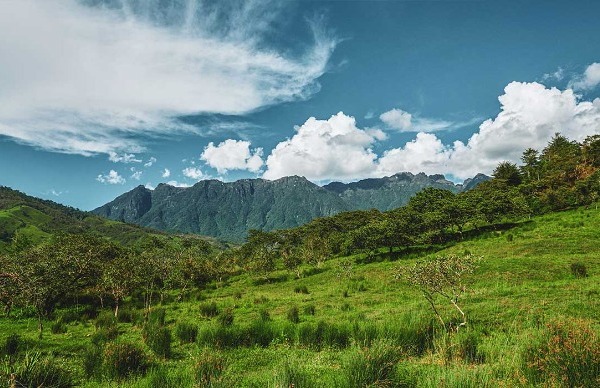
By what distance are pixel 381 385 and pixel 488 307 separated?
16045 mm

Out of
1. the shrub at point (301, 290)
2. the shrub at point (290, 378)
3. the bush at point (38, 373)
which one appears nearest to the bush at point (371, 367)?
the shrub at point (290, 378)

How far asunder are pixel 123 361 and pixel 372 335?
1103 cm

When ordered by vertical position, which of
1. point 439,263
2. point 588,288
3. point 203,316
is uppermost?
point 439,263

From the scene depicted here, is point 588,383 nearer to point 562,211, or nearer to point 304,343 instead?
point 304,343

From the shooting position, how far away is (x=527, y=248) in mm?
41000

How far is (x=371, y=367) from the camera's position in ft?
30.6

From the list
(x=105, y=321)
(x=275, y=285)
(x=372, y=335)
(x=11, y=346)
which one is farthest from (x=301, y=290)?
(x=11, y=346)

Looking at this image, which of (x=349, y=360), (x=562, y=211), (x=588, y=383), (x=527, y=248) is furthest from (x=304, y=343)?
(x=562, y=211)

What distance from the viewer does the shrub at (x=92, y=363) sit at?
1406 centimetres

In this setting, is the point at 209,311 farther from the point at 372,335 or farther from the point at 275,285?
the point at 275,285

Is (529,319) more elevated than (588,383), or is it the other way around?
(588,383)

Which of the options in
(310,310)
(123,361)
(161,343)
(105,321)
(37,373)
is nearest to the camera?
(37,373)

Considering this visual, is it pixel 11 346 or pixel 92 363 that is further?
pixel 11 346

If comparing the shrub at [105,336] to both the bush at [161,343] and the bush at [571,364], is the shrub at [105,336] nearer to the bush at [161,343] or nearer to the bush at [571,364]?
the bush at [161,343]
